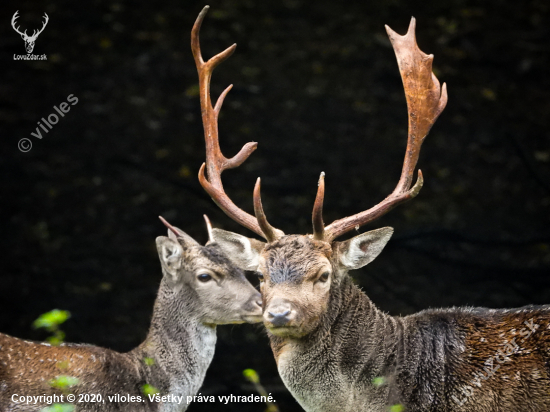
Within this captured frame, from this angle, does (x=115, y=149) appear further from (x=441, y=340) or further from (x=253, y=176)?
(x=441, y=340)

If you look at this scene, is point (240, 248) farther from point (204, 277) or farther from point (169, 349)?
point (169, 349)

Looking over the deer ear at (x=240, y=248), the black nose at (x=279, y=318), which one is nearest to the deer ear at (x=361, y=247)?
the deer ear at (x=240, y=248)

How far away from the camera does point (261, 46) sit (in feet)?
25.8

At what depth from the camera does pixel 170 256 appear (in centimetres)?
508

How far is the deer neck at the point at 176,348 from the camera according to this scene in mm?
4945

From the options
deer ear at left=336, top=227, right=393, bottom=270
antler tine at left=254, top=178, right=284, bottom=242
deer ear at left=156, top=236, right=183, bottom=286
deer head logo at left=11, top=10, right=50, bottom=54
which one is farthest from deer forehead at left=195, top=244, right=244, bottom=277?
deer head logo at left=11, top=10, right=50, bottom=54

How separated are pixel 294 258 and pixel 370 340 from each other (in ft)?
2.14

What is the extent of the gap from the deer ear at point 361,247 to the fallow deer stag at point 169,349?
77 centimetres

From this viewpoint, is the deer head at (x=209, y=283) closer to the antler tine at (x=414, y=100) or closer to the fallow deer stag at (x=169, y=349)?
the fallow deer stag at (x=169, y=349)

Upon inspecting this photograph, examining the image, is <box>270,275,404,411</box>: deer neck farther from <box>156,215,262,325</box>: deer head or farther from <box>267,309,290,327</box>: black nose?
<box>156,215,262,325</box>: deer head

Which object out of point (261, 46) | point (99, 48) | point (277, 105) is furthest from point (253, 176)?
point (99, 48)

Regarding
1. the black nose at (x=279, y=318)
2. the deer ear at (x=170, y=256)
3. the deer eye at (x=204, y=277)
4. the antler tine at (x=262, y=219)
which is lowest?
the deer eye at (x=204, y=277)

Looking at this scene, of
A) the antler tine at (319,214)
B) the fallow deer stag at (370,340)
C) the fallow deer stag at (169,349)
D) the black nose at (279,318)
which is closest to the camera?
the black nose at (279,318)

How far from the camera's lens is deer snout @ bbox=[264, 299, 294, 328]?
4.10 meters
